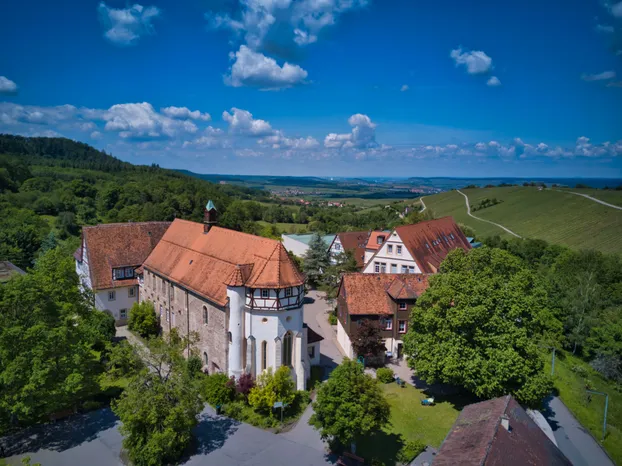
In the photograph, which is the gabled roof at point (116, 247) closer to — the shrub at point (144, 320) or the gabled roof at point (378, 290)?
the shrub at point (144, 320)

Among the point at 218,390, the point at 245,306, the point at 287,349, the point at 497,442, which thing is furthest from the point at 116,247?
the point at 497,442

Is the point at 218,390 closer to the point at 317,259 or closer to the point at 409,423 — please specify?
the point at 409,423

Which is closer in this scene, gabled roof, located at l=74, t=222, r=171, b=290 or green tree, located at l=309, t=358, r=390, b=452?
green tree, located at l=309, t=358, r=390, b=452

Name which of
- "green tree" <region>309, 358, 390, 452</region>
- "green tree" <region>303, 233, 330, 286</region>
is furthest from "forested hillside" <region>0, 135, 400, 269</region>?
"green tree" <region>309, 358, 390, 452</region>

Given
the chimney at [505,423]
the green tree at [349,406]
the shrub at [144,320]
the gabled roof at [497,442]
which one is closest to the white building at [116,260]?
the shrub at [144,320]

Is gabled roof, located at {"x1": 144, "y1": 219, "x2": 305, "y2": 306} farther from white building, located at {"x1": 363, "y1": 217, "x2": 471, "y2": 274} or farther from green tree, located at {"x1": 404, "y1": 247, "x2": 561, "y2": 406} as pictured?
white building, located at {"x1": 363, "y1": 217, "x2": 471, "y2": 274}

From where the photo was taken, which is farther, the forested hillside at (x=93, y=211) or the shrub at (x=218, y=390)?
the forested hillside at (x=93, y=211)
